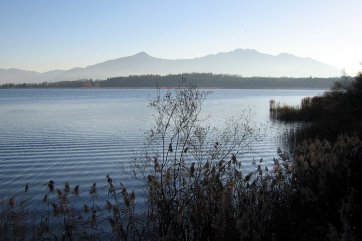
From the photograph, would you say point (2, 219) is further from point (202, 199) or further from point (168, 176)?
point (202, 199)

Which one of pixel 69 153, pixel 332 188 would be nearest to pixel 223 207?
pixel 332 188

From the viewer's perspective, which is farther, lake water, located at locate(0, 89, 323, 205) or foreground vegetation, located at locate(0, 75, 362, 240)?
lake water, located at locate(0, 89, 323, 205)

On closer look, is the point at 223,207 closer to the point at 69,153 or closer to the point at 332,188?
the point at 332,188

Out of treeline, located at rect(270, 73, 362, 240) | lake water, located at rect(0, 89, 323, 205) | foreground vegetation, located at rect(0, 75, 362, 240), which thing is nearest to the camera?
treeline, located at rect(270, 73, 362, 240)

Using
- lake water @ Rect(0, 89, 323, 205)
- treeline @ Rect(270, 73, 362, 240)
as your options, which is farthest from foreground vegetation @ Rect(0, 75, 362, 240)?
lake water @ Rect(0, 89, 323, 205)

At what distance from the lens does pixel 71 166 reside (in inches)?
673

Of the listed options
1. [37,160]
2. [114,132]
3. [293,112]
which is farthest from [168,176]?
[293,112]

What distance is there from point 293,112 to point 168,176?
2942 cm

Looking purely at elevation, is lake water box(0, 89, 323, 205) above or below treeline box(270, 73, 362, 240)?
below

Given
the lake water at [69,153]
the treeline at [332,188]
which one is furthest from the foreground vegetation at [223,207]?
the lake water at [69,153]

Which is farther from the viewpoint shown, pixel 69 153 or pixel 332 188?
pixel 69 153

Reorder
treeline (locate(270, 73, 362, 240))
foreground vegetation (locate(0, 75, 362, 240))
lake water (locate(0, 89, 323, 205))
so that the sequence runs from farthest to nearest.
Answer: lake water (locate(0, 89, 323, 205))
foreground vegetation (locate(0, 75, 362, 240))
treeline (locate(270, 73, 362, 240))

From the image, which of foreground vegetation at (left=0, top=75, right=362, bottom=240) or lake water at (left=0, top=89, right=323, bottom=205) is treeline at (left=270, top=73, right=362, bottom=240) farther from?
lake water at (left=0, top=89, right=323, bottom=205)

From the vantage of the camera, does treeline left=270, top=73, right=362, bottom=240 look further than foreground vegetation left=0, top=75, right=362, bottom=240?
No
